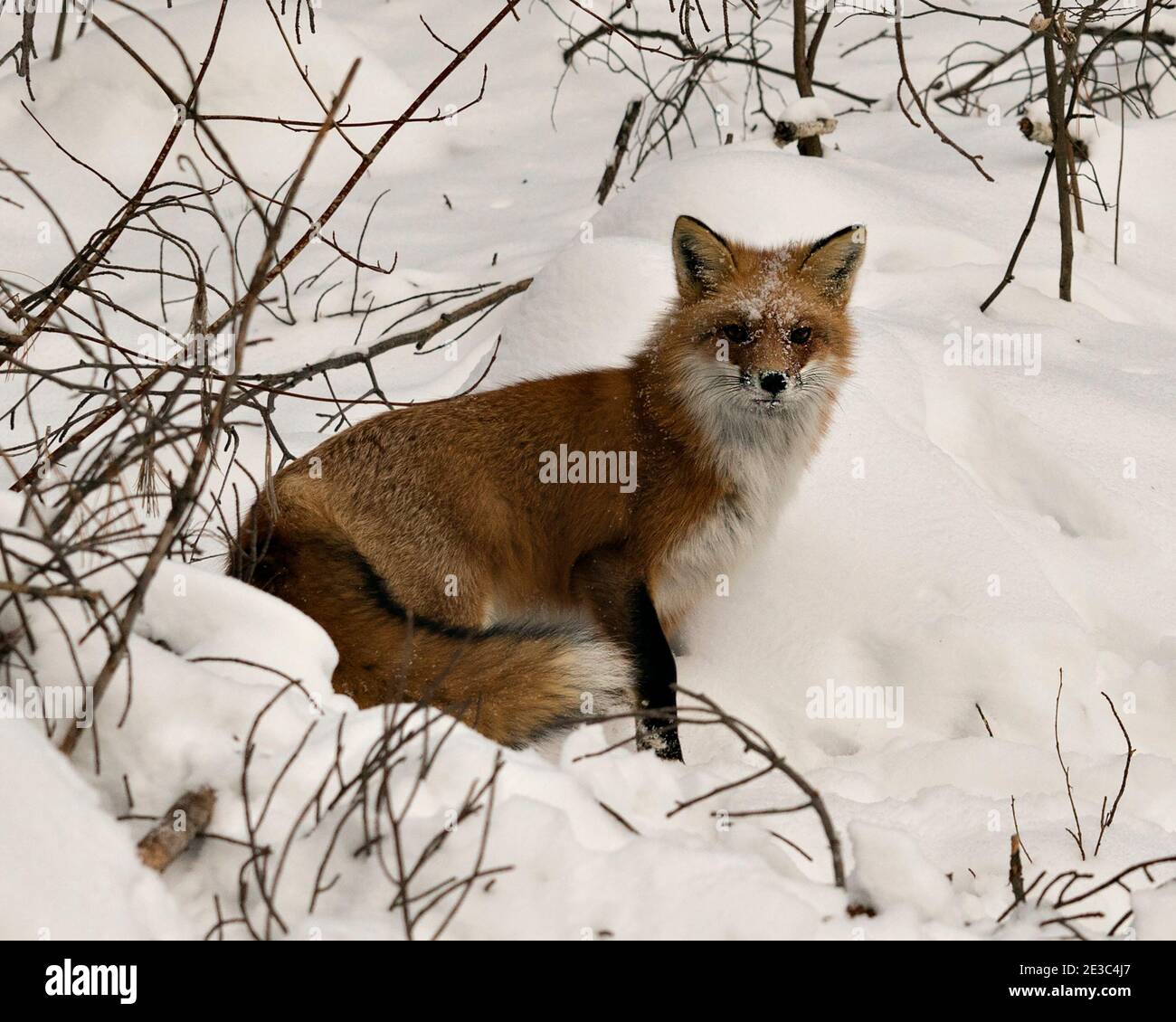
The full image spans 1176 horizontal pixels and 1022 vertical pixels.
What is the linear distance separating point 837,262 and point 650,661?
1451 millimetres

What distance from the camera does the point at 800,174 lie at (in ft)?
17.4

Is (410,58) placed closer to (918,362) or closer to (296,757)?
(918,362)

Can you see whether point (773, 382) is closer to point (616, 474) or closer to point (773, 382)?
point (773, 382)

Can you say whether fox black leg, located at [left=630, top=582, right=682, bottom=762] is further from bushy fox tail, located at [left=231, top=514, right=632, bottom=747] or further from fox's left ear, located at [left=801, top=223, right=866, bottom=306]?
fox's left ear, located at [left=801, top=223, right=866, bottom=306]

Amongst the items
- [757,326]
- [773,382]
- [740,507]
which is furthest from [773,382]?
[740,507]

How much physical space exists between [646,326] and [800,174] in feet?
4.44

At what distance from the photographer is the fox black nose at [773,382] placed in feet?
11.4

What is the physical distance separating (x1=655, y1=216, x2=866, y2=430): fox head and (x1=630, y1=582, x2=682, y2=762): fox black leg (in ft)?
2.10

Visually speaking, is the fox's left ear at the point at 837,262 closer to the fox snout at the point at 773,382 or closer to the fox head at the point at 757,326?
the fox head at the point at 757,326

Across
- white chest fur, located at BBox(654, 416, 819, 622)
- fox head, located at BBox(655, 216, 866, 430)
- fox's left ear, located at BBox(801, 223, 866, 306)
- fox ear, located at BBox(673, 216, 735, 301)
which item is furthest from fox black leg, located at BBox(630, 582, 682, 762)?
fox's left ear, located at BBox(801, 223, 866, 306)

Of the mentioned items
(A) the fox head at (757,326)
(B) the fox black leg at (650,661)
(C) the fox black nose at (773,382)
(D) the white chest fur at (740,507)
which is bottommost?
(B) the fox black leg at (650,661)


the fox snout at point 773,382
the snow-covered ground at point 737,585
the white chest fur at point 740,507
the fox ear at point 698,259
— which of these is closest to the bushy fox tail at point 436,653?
the snow-covered ground at point 737,585

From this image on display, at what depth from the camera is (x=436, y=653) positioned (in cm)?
307

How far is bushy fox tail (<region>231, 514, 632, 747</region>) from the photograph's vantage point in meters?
2.81
